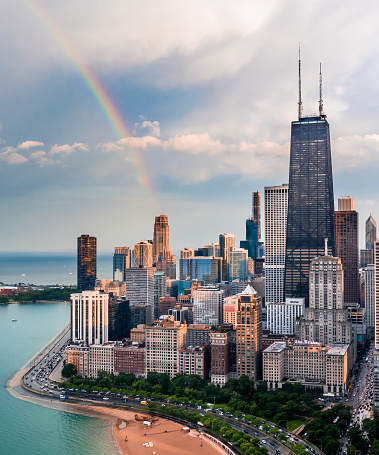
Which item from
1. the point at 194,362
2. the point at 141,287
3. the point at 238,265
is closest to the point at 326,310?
the point at 194,362

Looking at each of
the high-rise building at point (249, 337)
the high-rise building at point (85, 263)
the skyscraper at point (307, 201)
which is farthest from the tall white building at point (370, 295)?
the high-rise building at point (85, 263)

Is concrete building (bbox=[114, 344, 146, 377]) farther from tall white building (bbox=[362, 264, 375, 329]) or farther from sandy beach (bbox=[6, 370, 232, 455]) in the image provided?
→ tall white building (bbox=[362, 264, 375, 329])

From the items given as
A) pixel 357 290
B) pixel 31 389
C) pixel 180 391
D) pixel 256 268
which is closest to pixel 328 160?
pixel 357 290

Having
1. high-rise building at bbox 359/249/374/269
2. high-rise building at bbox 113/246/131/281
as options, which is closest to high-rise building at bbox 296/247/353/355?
high-rise building at bbox 359/249/374/269

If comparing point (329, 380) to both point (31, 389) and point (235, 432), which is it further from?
point (31, 389)

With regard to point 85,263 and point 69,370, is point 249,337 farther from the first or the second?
point 85,263

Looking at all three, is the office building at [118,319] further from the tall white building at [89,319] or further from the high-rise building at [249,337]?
the high-rise building at [249,337]
